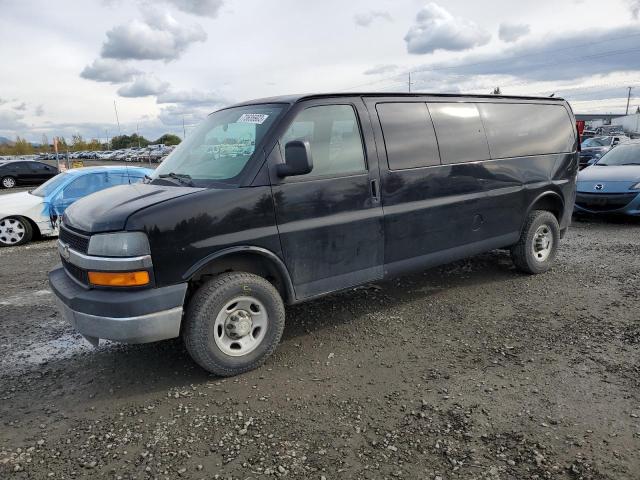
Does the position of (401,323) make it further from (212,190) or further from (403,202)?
(212,190)

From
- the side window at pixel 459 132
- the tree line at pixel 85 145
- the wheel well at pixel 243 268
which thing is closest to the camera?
the wheel well at pixel 243 268

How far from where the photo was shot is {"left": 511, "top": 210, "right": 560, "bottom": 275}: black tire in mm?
5684

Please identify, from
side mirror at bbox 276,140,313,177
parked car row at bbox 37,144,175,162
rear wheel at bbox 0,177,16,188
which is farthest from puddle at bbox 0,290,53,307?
parked car row at bbox 37,144,175,162

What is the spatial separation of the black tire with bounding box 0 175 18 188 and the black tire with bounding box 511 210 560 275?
24748 mm

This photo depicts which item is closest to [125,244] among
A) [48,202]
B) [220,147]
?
[220,147]

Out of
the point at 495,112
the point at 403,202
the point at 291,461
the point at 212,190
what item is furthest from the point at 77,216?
the point at 495,112

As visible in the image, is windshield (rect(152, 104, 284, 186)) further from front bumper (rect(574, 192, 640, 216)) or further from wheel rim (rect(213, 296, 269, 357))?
front bumper (rect(574, 192, 640, 216))

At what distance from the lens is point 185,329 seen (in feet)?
11.4

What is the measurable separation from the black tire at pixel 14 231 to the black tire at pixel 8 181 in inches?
660

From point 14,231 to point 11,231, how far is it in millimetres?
49

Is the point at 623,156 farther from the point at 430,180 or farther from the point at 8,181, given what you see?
the point at 8,181

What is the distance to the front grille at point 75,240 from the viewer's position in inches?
134

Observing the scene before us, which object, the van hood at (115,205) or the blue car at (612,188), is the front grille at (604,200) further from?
the van hood at (115,205)

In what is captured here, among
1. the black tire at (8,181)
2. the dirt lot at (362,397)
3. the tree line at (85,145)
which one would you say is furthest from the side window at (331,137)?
the tree line at (85,145)
